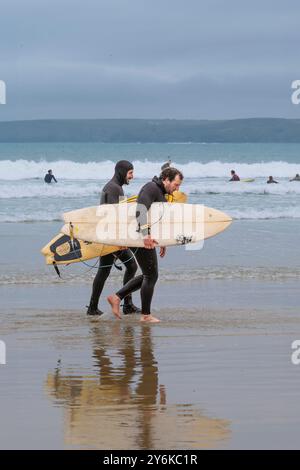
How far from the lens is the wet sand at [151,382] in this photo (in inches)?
220

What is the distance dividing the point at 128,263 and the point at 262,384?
3851 millimetres

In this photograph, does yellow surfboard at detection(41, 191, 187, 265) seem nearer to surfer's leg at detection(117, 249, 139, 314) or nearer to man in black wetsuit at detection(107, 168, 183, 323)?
surfer's leg at detection(117, 249, 139, 314)

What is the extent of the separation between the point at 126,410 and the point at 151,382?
0.84 metres

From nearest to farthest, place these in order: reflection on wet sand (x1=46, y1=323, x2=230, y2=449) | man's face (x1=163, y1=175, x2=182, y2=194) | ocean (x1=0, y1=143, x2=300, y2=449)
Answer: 1. reflection on wet sand (x1=46, y1=323, x2=230, y2=449)
2. ocean (x1=0, y1=143, x2=300, y2=449)
3. man's face (x1=163, y1=175, x2=182, y2=194)

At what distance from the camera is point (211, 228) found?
428 inches

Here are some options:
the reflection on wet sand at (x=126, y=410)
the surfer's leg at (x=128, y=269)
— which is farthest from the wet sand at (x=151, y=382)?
the surfer's leg at (x=128, y=269)

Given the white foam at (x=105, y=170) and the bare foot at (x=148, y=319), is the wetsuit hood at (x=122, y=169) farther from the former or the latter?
the white foam at (x=105, y=170)

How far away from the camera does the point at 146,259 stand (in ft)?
32.1

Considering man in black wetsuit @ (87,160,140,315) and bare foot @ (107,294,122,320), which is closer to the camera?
bare foot @ (107,294,122,320)

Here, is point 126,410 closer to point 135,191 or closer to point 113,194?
point 113,194

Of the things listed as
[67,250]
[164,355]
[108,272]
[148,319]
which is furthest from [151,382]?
[67,250]

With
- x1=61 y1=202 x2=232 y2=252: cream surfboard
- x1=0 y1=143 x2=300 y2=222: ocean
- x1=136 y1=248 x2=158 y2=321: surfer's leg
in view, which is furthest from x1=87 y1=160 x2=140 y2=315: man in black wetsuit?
x1=0 y1=143 x2=300 y2=222: ocean

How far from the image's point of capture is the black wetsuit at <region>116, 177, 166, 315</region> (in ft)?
31.2

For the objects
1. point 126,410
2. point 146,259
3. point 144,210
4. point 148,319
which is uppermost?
point 144,210
